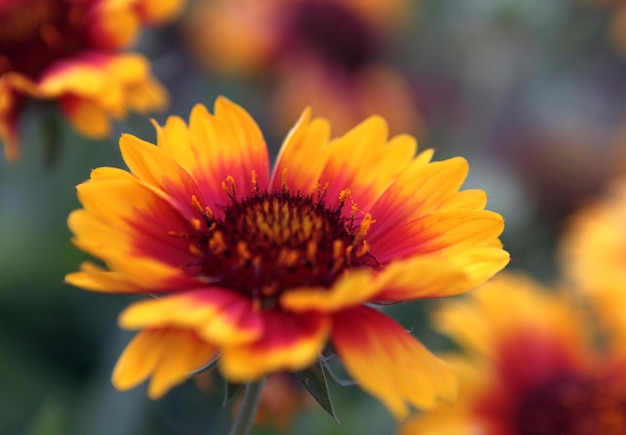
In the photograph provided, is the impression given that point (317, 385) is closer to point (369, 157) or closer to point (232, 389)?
point (232, 389)

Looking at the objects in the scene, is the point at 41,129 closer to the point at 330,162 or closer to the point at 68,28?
the point at 68,28

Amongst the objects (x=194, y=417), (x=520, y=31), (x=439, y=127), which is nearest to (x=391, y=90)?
(x=439, y=127)

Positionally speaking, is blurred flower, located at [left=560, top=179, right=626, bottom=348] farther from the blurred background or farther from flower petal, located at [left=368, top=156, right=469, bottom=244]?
flower petal, located at [left=368, top=156, right=469, bottom=244]

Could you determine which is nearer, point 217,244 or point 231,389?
point 231,389

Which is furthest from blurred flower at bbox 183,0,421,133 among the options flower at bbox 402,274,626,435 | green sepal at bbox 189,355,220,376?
green sepal at bbox 189,355,220,376

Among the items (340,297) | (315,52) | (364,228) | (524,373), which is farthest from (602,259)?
(340,297)

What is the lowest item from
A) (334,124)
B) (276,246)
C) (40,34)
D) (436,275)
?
(334,124)

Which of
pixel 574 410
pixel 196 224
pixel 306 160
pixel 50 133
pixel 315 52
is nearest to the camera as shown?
pixel 196 224
